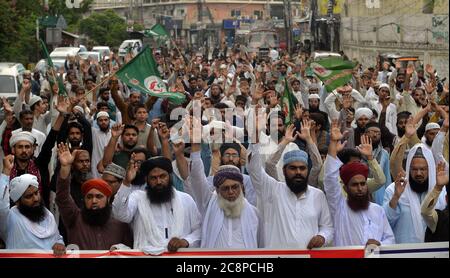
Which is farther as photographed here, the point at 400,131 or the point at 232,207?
the point at 400,131

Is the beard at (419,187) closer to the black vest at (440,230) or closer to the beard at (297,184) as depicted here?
the black vest at (440,230)

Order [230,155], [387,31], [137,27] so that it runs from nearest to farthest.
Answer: [230,155], [387,31], [137,27]

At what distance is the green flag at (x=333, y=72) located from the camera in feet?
39.3

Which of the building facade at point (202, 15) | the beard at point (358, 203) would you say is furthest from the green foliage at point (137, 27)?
the beard at point (358, 203)

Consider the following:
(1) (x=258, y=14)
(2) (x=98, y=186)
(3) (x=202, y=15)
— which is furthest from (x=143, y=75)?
(1) (x=258, y=14)

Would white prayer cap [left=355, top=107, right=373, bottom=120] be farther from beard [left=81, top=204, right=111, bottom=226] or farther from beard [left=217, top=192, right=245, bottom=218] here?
beard [left=81, top=204, right=111, bottom=226]

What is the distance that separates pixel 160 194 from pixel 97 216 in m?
0.40

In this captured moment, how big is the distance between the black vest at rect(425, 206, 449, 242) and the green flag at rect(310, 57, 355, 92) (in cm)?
596

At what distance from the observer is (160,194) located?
620 cm

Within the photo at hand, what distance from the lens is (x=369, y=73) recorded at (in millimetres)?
Result: 15766

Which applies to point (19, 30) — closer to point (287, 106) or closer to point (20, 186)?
point (287, 106)

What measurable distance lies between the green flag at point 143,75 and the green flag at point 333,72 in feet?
7.42

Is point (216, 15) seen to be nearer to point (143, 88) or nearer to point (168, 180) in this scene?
point (143, 88)
